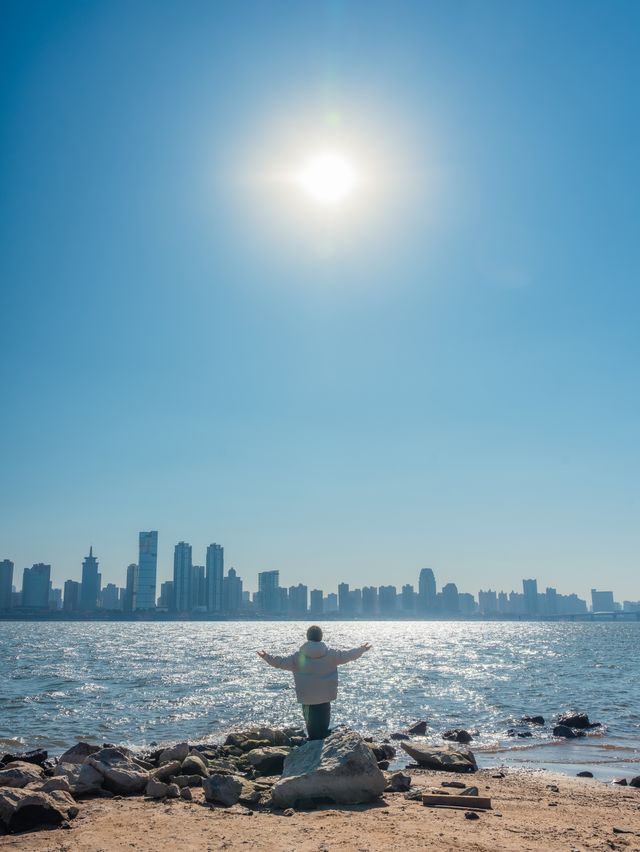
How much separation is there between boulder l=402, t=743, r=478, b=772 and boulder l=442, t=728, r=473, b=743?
6.11m

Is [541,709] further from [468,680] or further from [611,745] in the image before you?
[468,680]

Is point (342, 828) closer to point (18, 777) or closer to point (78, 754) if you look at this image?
point (18, 777)

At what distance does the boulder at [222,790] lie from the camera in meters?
10.2

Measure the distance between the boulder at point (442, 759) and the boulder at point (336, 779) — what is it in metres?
5.59

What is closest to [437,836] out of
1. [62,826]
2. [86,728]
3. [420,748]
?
[62,826]

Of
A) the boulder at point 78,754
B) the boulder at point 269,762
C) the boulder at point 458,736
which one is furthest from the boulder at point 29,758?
the boulder at point 458,736

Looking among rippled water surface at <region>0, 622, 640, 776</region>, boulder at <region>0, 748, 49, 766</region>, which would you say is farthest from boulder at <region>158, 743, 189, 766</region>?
rippled water surface at <region>0, 622, 640, 776</region>

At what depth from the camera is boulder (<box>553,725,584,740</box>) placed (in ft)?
75.0

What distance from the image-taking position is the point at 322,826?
8547 millimetres

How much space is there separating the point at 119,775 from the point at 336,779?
3748 millimetres

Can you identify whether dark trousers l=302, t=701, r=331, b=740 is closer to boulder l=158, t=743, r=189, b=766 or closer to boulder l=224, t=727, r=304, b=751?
boulder l=158, t=743, r=189, b=766

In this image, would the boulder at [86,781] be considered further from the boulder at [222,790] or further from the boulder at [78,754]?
the boulder at [78,754]

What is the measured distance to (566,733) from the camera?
76.0ft

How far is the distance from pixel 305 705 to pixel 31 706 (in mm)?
21952
